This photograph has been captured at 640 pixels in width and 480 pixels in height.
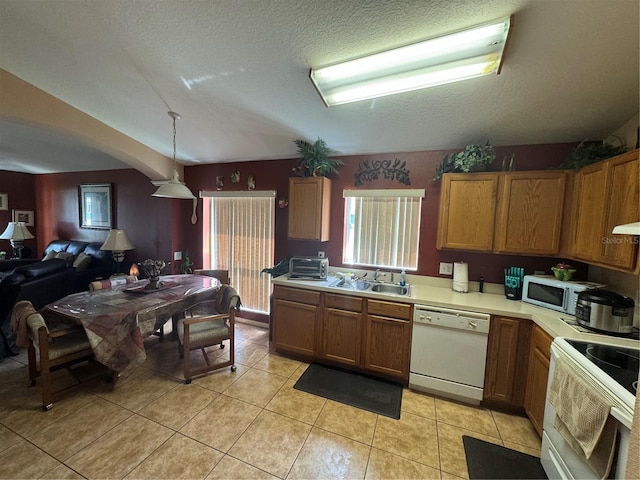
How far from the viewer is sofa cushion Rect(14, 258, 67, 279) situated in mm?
3051

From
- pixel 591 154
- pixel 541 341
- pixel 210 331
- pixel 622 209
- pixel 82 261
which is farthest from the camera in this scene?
pixel 82 261

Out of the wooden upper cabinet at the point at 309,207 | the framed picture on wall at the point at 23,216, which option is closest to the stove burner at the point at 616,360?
the wooden upper cabinet at the point at 309,207

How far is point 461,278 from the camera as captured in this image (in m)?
2.47

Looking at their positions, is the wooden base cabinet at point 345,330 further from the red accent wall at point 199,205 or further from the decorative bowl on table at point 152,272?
the decorative bowl on table at point 152,272

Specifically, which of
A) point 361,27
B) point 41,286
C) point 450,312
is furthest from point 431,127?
point 41,286

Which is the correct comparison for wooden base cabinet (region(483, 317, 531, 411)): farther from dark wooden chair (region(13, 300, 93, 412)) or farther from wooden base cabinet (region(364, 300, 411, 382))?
dark wooden chair (region(13, 300, 93, 412))

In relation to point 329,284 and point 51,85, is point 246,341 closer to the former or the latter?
point 329,284

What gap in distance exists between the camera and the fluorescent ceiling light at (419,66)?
1.37 meters

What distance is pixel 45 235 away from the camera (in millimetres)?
5172

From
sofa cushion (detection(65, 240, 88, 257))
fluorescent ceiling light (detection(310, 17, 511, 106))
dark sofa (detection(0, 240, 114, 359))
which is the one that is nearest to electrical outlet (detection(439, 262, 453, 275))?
fluorescent ceiling light (detection(310, 17, 511, 106))

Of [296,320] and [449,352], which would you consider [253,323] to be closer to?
[296,320]

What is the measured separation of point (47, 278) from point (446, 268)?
5056 millimetres

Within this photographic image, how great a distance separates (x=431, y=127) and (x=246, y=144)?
2.09 metres

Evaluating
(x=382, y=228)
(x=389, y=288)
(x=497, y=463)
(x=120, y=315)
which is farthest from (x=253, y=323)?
(x=497, y=463)
